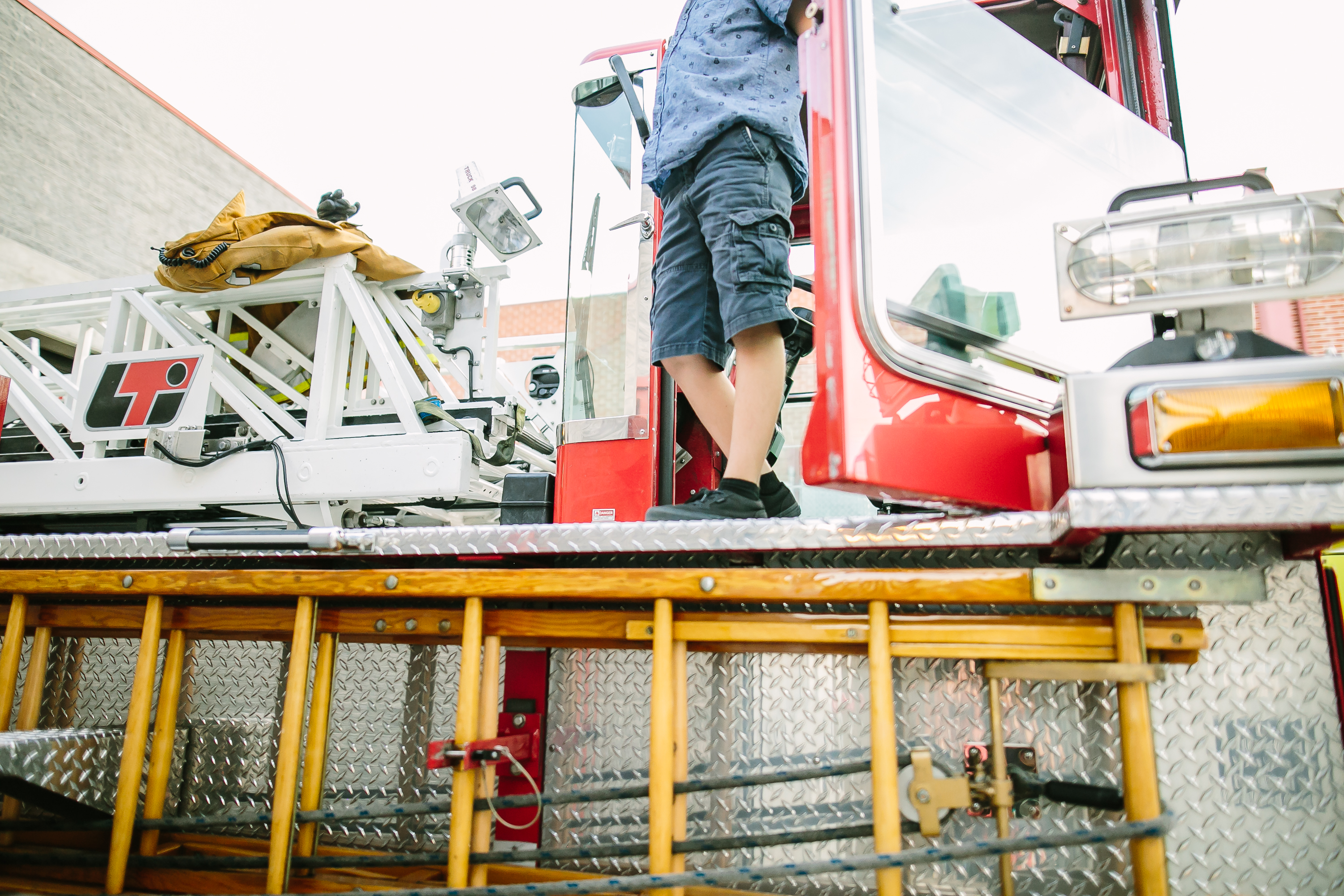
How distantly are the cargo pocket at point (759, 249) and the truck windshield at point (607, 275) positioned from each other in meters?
0.91

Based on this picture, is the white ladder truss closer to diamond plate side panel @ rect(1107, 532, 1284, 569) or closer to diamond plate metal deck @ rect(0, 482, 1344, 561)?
diamond plate metal deck @ rect(0, 482, 1344, 561)

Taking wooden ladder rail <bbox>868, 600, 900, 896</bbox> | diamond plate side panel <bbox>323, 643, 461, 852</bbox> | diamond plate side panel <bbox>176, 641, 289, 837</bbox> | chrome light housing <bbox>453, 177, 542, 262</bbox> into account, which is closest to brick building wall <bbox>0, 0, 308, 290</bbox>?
chrome light housing <bbox>453, 177, 542, 262</bbox>

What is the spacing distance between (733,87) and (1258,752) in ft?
5.27

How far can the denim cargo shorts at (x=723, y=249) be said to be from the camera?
1.58 metres

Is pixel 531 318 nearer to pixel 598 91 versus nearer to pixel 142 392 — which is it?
pixel 142 392

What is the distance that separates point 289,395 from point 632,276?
166 centimetres

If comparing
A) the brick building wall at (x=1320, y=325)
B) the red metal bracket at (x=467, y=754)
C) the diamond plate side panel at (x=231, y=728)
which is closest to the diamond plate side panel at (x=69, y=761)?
the diamond plate side panel at (x=231, y=728)

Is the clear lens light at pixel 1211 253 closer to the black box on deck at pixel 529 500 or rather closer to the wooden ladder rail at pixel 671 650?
the wooden ladder rail at pixel 671 650

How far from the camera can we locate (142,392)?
302 centimetres

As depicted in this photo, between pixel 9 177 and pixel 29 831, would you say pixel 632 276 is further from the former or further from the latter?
pixel 9 177

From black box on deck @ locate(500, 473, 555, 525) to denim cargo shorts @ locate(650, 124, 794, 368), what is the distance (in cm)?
73

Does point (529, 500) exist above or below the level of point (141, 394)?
below

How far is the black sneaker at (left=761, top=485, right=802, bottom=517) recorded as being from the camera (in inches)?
77.5

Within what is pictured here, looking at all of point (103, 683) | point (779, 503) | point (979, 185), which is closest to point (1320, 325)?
point (979, 185)
